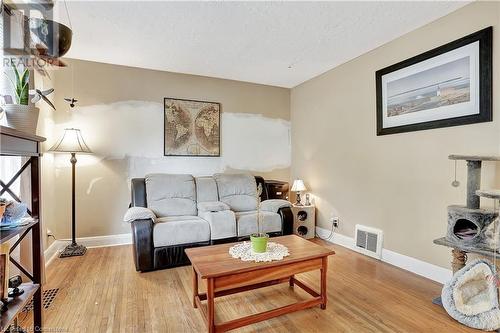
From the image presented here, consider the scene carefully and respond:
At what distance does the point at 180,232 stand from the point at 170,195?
0.70 m

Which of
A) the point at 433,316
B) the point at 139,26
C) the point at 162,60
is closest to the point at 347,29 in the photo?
the point at 139,26

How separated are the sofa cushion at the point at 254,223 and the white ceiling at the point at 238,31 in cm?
203

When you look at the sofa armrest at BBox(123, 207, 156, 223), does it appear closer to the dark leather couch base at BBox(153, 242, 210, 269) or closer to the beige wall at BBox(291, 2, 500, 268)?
the dark leather couch base at BBox(153, 242, 210, 269)

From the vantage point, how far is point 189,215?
3389 millimetres

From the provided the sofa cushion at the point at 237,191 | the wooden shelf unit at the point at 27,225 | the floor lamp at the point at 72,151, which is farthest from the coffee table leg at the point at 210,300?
the floor lamp at the point at 72,151

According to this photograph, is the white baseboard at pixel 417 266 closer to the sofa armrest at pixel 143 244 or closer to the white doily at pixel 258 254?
the white doily at pixel 258 254

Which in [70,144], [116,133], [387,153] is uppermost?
[116,133]

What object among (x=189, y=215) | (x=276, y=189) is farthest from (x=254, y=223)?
(x=276, y=189)

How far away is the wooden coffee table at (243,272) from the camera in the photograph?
1.71 meters

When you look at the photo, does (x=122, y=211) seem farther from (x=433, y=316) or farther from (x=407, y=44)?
(x=407, y=44)

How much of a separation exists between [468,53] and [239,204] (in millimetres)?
2928

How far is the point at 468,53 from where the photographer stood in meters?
2.27

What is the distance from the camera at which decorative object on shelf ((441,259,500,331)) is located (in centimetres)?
182

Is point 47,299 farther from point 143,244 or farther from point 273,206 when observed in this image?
point 273,206
